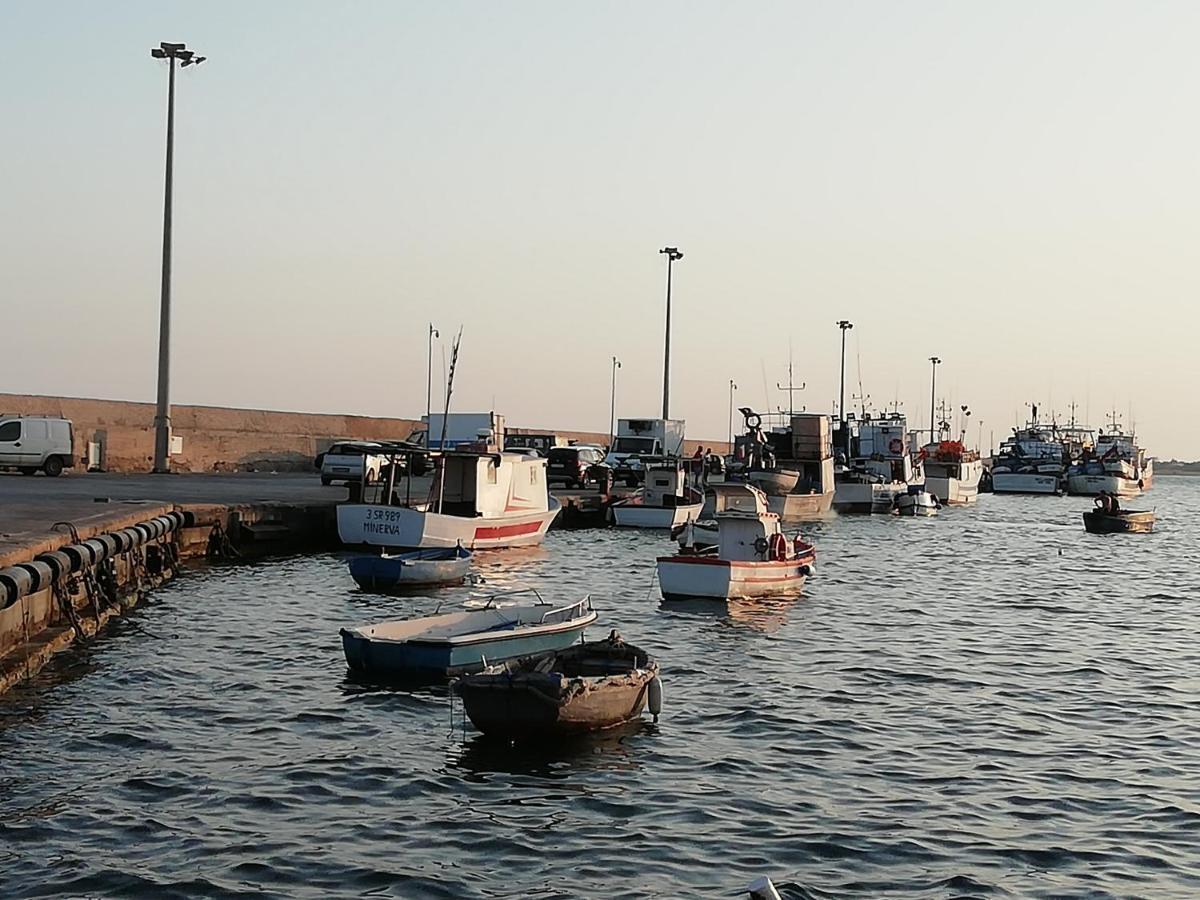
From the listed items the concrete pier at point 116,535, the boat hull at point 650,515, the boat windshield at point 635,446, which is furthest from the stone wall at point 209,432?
the boat hull at point 650,515

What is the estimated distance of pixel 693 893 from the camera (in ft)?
38.1

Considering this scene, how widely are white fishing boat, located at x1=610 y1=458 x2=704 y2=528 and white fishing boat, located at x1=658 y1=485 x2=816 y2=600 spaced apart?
64.3 feet

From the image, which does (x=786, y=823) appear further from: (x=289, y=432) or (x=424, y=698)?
(x=289, y=432)

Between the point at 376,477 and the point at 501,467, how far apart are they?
870cm

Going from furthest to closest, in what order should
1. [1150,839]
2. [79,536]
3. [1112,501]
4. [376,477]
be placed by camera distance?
[1112,501]
[376,477]
[79,536]
[1150,839]

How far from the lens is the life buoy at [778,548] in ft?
104

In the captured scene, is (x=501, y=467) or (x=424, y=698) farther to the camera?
(x=501, y=467)

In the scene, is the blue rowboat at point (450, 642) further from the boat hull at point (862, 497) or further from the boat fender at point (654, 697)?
the boat hull at point (862, 497)

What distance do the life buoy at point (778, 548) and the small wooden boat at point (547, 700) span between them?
14544 millimetres

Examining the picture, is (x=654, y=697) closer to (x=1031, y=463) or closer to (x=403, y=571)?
(x=403, y=571)

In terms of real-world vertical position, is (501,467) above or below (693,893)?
above

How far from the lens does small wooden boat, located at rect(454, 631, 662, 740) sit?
1603 cm

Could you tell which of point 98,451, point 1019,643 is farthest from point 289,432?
point 1019,643

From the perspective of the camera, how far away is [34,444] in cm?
4906
